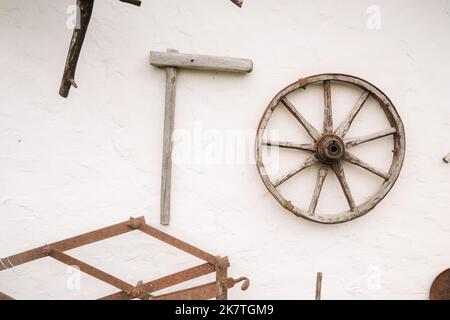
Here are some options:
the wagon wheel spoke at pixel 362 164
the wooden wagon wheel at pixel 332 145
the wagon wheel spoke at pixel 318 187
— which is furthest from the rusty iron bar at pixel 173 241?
the wagon wheel spoke at pixel 362 164

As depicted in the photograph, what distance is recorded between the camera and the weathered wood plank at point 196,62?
2.29 meters

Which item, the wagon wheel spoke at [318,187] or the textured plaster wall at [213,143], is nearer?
the textured plaster wall at [213,143]

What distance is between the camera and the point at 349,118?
7.95ft

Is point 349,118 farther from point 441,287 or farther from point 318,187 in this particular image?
point 441,287

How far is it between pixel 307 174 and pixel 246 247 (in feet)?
2.13

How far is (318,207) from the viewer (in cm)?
249

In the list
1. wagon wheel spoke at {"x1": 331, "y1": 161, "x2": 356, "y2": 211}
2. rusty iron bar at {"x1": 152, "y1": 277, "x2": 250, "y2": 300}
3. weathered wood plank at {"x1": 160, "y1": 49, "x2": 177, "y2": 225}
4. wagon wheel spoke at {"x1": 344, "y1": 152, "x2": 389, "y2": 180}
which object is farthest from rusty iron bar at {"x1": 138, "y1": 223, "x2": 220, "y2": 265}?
wagon wheel spoke at {"x1": 344, "y1": 152, "x2": 389, "y2": 180}

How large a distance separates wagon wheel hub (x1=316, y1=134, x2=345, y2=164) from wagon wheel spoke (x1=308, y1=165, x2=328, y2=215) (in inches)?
3.7

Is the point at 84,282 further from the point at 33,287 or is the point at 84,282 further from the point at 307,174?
the point at 307,174

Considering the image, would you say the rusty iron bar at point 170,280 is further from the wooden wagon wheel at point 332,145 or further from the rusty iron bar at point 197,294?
the wooden wagon wheel at point 332,145

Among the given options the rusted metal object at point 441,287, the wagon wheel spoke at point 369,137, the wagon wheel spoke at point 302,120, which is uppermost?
the wagon wheel spoke at point 302,120

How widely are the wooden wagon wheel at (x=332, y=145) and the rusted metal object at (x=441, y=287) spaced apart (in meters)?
0.78

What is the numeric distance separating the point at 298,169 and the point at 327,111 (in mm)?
435

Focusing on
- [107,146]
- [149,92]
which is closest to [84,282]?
[107,146]
